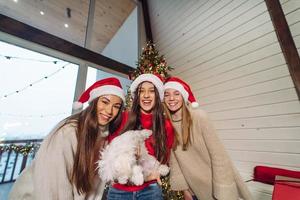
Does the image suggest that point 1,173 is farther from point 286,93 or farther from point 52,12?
point 286,93

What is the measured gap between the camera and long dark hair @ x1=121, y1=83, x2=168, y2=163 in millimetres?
1293

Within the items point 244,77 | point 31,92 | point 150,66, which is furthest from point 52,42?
point 244,77

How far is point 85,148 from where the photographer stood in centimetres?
106

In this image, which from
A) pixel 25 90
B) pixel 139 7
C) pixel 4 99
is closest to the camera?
pixel 4 99

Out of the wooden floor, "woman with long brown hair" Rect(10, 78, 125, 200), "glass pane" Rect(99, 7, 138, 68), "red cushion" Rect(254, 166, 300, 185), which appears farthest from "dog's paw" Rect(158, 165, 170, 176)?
"glass pane" Rect(99, 7, 138, 68)

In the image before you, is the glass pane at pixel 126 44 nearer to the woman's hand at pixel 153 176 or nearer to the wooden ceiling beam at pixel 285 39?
the wooden ceiling beam at pixel 285 39

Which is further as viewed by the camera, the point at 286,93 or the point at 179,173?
the point at 286,93

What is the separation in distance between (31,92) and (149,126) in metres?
2.15

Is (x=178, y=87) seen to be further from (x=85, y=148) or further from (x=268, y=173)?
(x=268, y=173)

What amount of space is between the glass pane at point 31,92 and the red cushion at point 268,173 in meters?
2.92

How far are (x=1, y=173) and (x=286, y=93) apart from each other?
4.15 m

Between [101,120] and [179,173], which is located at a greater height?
[101,120]

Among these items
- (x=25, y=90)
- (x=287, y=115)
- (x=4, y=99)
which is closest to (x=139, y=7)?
(x=25, y=90)

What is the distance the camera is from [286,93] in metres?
1.99
